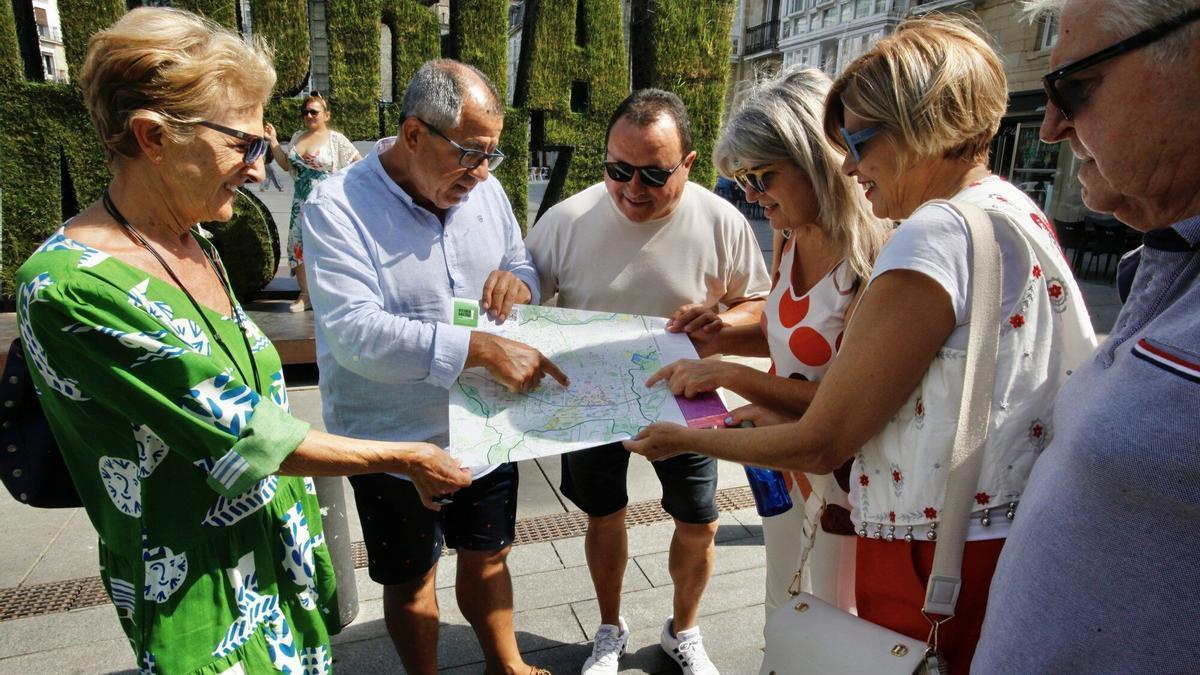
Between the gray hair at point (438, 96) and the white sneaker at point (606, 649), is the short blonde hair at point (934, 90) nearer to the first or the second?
the gray hair at point (438, 96)

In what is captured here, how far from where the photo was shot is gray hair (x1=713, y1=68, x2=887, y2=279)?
1932 mm

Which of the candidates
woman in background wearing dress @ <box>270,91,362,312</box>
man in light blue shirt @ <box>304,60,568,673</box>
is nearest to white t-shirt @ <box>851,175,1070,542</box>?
man in light blue shirt @ <box>304,60,568,673</box>

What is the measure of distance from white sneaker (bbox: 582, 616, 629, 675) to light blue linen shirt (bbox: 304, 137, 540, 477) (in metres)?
1.08

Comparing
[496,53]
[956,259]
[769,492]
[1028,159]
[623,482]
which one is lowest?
[1028,159]

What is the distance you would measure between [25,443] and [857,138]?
6.17 feet

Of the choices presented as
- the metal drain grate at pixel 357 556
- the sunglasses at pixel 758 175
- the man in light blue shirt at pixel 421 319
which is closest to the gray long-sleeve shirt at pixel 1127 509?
the sunglasses at pixel 758 175

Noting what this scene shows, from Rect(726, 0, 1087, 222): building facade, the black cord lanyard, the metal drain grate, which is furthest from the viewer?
Rect(726, 0, 1087, 222): building facade

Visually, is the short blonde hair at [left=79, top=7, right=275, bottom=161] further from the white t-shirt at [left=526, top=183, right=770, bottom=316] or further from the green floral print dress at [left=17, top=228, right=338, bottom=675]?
the white t-shirt at [left=526, top=183, right=770, bottom=316]

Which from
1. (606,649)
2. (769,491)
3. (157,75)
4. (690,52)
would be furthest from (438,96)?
(690,52)

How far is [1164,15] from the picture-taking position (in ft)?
2.98

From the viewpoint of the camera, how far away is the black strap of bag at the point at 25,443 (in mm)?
1482

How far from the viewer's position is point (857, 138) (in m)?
1.47

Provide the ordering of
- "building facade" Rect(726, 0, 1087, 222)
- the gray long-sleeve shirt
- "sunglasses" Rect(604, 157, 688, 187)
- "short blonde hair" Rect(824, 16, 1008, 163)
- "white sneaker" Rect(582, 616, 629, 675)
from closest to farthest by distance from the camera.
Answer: the gray long-sleeve shirt
"short blonde hair" Rect(824, 16, 1008, 163)
"sunglasses" Rect(604, 157, 688, 187)
"white sneaker" Rect(582, 616, 629, 675)
"building facade" Rect(726, 0, 1087, 222)

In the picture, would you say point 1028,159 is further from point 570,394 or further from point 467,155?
point 570,394
